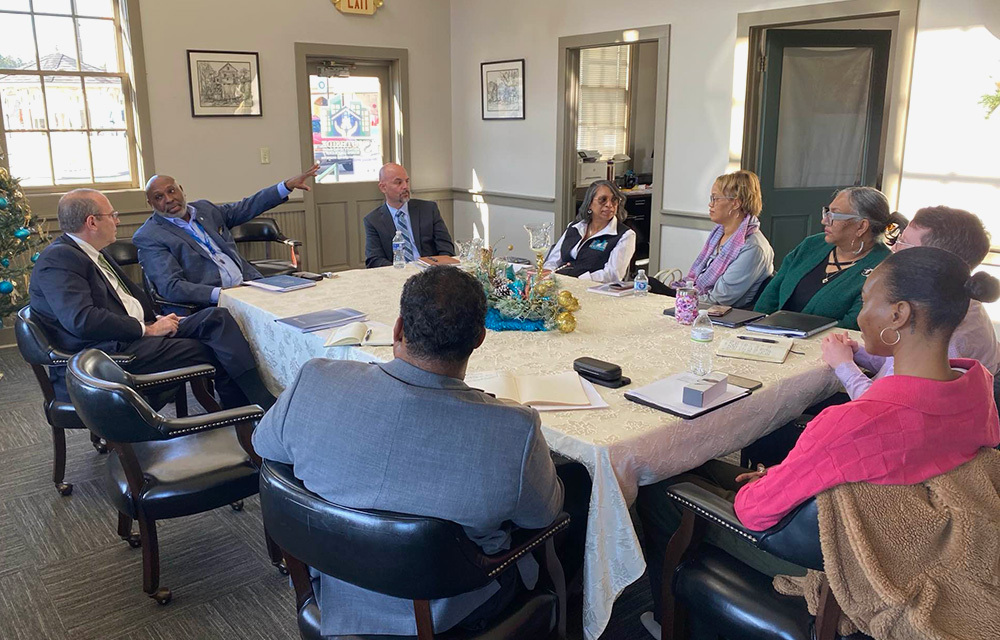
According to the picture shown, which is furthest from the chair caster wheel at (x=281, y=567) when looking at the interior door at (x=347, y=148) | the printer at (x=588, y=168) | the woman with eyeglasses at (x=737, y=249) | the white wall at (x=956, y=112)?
the printer at (x=588, y=168)

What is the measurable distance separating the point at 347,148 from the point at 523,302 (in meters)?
4.81

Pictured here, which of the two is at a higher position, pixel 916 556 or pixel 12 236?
pixel 12 236

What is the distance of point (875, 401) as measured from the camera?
58.2 inches

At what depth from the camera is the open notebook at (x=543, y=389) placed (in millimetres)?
2084

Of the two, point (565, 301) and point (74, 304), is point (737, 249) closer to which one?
point (565, 301)

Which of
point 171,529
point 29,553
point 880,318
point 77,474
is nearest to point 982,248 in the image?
point 880,318

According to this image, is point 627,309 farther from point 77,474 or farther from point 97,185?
point 97,185

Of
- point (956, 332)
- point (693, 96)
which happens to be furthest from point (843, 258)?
point (693, 96)

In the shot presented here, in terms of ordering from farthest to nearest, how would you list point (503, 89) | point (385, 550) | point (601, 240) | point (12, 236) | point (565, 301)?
point (503, 89) → point (12, 236) → point (601, 240) → point (565, 301) → point (385, 550)

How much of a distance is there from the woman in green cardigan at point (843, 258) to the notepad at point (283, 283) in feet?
7.26

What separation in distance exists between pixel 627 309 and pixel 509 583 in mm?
1732

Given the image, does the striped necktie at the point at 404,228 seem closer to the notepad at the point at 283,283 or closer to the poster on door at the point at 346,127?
the notepad at the point at 283,283

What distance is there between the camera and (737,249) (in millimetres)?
3678

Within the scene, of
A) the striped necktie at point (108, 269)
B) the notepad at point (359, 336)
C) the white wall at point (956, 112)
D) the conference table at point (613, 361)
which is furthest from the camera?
the white wall at point (956, 112)
